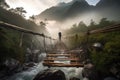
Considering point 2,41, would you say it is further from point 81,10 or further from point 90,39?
point 81,10

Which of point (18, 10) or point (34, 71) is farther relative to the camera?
point (18, 10)

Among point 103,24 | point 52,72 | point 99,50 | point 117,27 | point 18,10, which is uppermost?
point 18,10

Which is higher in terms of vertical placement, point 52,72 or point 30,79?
point 52,72

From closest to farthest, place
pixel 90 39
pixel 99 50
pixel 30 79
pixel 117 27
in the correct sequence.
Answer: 1. pixel 117 27
2. pixel 99 50
3. pixel 30 79
4. pixel 90 39

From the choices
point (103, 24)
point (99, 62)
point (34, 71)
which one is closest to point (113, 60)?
point (99, 62)

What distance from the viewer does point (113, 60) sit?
30.4 ft

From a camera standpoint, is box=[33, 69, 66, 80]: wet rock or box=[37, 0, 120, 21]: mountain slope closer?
box=[33, 69, 66, 80]: wet rock

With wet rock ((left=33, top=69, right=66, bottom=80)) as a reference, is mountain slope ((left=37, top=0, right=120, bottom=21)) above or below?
above

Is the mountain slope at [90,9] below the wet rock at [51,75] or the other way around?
the other way around

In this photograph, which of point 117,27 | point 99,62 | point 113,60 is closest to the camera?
point 117,27

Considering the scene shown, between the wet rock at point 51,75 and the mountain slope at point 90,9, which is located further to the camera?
the mountain slope at point 90,9

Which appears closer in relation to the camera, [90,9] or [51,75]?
[51,75]

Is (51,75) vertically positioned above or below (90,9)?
below

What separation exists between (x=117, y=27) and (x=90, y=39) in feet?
30.0
